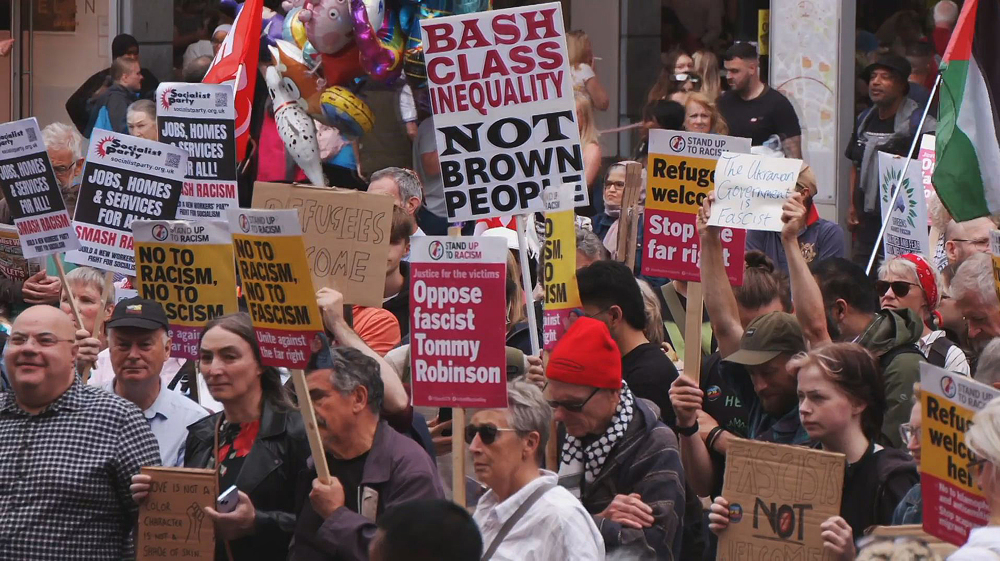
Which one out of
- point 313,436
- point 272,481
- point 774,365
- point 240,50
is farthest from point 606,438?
point 240,50

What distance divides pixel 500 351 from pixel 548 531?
1.06 meters

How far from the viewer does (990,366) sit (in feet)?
19.0

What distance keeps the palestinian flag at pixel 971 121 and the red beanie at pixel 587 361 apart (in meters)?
2.09

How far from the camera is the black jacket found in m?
5.97

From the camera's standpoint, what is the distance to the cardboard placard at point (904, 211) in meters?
9.71

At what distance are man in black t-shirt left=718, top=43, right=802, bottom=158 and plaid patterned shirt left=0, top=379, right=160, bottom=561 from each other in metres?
7.66

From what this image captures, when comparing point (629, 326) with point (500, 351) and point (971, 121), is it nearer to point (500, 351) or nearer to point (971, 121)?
point (500, 351)

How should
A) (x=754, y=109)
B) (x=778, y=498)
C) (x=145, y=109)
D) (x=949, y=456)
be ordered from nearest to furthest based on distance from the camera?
(x=949, y=456)
(x=778, y=498)
(x=145, y=109)
(x=754, y=109)

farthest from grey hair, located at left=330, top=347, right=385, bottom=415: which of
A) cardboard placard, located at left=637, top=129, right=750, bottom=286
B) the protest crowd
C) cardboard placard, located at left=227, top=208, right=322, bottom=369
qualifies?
cardboard placard, located at left=637, top=129, right=750, bottom=286

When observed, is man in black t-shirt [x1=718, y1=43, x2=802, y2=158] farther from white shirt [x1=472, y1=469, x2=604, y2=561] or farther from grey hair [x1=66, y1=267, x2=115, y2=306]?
white shirt [x1=472, y1=469, x2=604, y2=561]

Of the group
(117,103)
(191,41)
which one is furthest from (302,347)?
(191,41)

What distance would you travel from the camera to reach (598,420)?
5781mm

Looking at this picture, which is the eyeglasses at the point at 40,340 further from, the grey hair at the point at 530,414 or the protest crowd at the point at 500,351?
the grey hair at the point at 530,414

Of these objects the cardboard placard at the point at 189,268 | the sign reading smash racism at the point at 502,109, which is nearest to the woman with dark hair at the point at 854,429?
the sign reading smash racism at the point at 502,109
